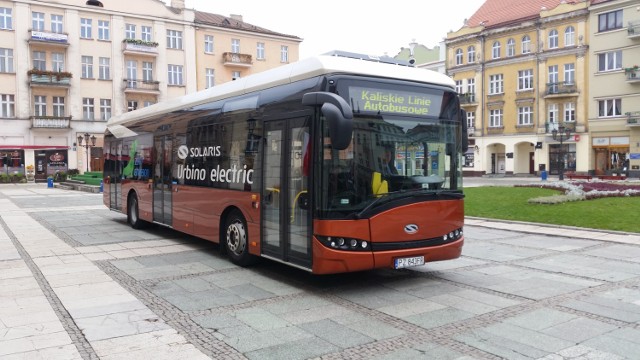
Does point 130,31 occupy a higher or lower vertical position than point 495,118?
higher

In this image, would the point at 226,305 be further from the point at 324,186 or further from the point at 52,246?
the point at 52,246

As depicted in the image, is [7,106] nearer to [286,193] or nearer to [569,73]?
[286,193]

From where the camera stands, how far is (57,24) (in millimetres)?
50656

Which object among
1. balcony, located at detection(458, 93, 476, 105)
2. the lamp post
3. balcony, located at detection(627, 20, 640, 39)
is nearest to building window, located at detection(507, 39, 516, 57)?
balcony, located at detection(458, 93, 476, 105)

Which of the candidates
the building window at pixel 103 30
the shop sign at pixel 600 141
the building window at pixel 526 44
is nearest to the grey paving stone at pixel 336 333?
the shop sign at pixel 600 141

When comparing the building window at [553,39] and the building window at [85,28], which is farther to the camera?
the building window at [85,28]

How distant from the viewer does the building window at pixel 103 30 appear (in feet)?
173

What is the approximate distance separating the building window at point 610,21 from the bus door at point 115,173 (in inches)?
1825

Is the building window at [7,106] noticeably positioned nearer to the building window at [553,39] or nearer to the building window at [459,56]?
→ the building window at [459,56]

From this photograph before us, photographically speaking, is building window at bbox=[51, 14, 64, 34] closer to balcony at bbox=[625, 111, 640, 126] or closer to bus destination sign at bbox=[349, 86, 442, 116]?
bus destination sign at bbox=[349, 86, 442, 116]

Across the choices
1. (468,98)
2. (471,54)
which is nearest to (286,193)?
(468,98)

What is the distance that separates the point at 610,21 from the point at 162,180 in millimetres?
47760

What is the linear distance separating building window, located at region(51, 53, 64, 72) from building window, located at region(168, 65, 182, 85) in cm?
1035

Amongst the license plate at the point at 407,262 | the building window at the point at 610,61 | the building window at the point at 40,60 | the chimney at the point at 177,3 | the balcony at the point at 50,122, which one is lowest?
the license plate at the point at 407,262
